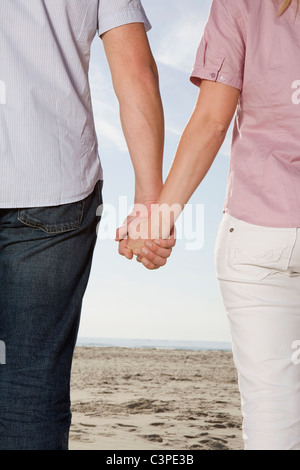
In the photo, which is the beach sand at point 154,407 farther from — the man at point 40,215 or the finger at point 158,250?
the man at point 40,215

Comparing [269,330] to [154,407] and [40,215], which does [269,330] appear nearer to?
[40,215]

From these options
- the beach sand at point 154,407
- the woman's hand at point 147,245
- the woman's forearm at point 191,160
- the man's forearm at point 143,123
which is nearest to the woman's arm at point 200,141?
the woman's forearm at point 191,160

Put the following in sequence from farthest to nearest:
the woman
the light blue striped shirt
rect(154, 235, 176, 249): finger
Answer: rect(154, 235, 176, 249): finger → the woman → the light blue striped shirt

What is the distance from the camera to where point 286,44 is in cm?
187

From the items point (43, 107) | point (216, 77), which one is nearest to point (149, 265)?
point (216, 77)

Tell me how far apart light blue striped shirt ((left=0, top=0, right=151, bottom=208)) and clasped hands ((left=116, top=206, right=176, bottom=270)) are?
45 centimetres

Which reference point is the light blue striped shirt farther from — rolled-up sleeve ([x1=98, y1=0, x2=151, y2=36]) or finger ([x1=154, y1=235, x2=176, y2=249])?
finger ([x1=154, y1=235, x2=176, y2=249])

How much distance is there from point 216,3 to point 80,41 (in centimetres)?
50

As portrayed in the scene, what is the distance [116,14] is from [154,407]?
207 inches

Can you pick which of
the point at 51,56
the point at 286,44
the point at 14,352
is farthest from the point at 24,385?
the point at 286,44

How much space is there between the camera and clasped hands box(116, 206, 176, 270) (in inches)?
88.3

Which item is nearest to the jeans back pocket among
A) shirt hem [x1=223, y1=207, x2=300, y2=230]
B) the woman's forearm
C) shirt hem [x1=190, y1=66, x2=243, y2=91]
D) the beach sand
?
the woman's forearm

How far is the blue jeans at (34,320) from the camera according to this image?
1717 mm

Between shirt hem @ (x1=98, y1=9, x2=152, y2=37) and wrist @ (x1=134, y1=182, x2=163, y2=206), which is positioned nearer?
shirt hem @ (x1=98, y1=9, x2=152, y2=37)
